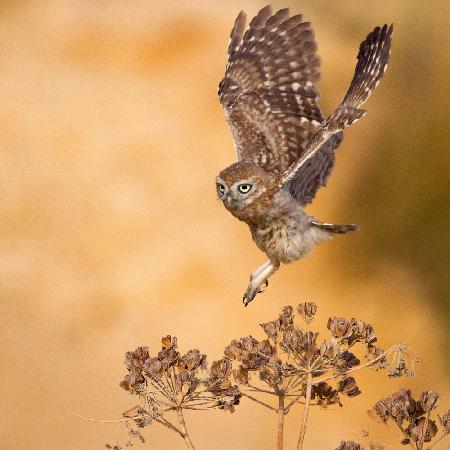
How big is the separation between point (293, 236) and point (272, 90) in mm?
984

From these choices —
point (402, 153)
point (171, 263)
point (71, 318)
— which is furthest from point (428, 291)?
point (71, 318)

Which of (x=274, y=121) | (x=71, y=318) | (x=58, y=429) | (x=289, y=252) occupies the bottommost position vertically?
(x=289, y=252)

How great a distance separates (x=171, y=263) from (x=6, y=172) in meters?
1.48

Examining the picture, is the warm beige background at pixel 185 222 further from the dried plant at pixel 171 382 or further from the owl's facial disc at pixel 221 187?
the dried plant at pixel 171 382

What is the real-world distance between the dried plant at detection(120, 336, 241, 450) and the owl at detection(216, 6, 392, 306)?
3.59ft

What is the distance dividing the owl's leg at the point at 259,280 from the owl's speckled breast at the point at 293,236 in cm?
7

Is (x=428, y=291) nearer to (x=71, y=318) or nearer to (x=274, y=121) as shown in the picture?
(x=71, y=318)

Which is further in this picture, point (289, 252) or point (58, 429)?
point (58, 429)

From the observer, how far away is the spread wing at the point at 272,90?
4473mm

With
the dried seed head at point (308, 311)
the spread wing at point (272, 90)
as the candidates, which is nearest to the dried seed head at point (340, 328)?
the dried seed head at point (308, 311)

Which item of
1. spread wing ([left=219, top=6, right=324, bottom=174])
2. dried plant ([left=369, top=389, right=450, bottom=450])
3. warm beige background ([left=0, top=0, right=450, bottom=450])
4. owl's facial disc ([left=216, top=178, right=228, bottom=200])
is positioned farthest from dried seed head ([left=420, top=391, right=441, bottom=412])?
warm beige background ([left=0, top=0, right=450, bottom=450])

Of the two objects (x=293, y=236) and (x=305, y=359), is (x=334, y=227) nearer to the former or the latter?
(x=293, y=236)

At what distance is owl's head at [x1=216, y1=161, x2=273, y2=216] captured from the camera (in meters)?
3.93

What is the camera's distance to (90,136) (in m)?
7.93
